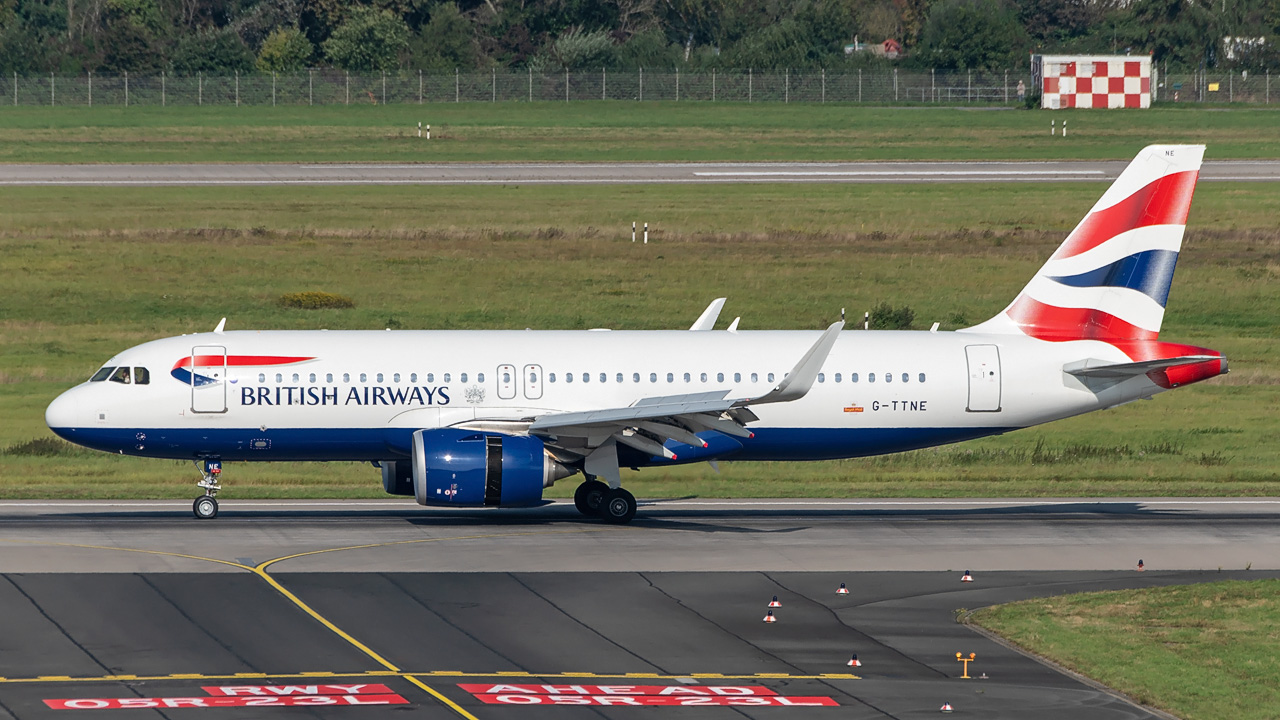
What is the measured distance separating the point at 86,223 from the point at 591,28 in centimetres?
8767

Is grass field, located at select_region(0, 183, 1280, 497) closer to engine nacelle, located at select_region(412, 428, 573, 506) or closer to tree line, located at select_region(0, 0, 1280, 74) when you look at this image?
engine nacelle, located at select_region(412, 428, 573, 506)

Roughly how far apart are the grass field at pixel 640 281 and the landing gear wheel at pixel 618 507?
568 centimetres

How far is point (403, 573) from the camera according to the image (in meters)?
30.3

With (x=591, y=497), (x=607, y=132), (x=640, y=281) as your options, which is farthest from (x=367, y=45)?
(x=591, y=497)

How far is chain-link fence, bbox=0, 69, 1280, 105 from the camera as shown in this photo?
135000mm

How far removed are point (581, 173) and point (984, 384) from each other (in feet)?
195

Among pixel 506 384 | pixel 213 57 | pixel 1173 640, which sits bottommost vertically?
pixel 1173 640

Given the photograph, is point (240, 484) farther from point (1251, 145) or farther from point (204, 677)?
point (1251, 145)

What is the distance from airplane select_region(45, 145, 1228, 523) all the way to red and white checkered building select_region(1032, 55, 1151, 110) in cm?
9441

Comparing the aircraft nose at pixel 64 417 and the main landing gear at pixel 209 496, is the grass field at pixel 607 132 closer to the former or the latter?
the main landing gear at pixel 209 496

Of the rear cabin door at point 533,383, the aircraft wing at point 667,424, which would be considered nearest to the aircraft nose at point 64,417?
the rear cabin door at point 533,383

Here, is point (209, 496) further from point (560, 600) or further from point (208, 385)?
point (560, 600)

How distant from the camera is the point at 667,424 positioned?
3459 cm

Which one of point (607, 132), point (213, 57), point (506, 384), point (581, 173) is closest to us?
point (506, 384)
